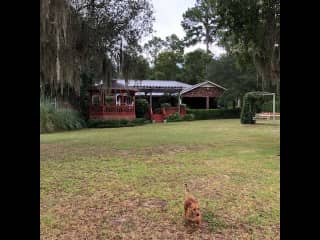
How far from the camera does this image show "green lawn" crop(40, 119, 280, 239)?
312 cm

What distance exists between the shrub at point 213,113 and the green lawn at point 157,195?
1800cm

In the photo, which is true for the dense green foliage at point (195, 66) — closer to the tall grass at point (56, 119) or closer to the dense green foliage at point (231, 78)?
the dense green foliage at point (231, 78)

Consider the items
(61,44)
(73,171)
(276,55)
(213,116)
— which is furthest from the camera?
(213,116)

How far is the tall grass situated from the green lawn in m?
8.16

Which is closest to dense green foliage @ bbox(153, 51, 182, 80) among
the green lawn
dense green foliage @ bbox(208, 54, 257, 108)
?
dense green foliage @ bbox(208, 54, 257, 108)

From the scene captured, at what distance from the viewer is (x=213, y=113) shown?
26.5 meters

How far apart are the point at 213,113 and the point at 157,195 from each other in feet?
74.8

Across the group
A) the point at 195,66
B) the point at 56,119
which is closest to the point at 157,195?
the point at 56,119

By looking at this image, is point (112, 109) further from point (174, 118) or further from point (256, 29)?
point (256, 29)

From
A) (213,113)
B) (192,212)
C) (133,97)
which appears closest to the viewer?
(192,212)
